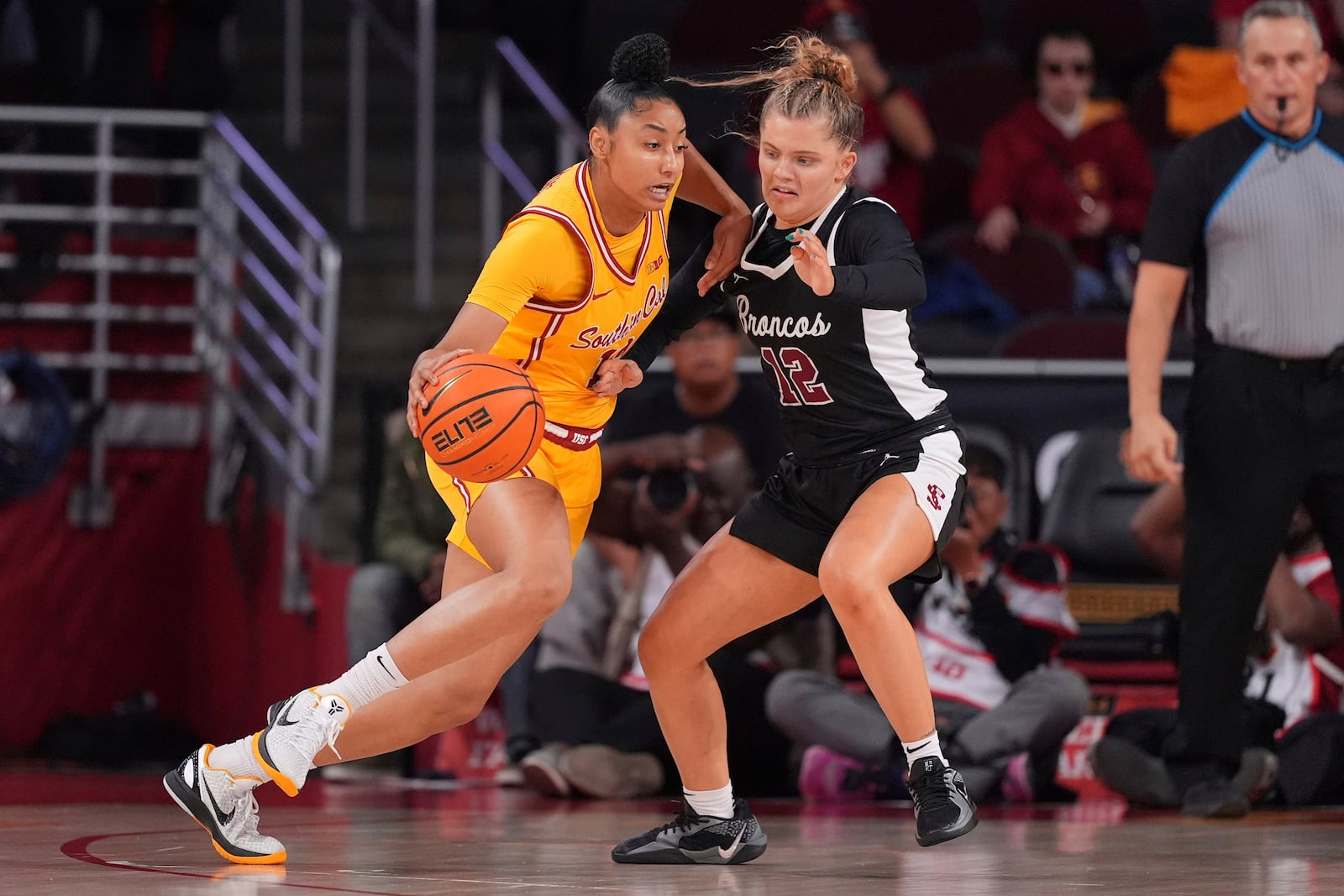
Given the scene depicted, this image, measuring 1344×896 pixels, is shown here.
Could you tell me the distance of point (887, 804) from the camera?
6.32 m

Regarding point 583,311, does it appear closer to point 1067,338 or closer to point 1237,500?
point 1237,500

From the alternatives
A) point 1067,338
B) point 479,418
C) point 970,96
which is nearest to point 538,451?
point 479,418

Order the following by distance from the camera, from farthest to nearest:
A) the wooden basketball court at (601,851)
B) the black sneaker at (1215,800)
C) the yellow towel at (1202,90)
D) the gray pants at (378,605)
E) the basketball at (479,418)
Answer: the yellow towel at (1202,90)
the gray pants at (378,605)
the black sneaker at (1215,800)
the basketball at (479,418)
the wooden basketball court at (601,851)

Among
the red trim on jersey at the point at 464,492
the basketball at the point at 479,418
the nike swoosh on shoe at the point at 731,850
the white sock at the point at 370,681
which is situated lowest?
the nike swoosh on shoe at the point at 731,850

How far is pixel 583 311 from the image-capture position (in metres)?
4.48

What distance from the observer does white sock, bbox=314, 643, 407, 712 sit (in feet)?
14.0

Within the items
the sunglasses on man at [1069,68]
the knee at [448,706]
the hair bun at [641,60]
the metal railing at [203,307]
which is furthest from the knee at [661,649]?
the sunglasses on man at [1069,68]

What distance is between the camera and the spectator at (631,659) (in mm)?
6520

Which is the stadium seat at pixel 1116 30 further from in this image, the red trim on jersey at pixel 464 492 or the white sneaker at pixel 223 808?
the white sneaker at pixel 223 808

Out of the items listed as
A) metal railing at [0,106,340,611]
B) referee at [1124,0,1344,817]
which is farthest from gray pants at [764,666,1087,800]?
metal railing at [0,106,340,611]

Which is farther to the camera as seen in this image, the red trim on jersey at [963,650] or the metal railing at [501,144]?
the metal railing at [501,144]

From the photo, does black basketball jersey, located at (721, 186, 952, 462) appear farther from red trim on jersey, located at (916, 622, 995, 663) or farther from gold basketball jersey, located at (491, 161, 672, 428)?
red trim on jersey, located at (916, 622, 995, 663)

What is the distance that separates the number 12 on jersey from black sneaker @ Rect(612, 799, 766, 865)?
39.1 inches

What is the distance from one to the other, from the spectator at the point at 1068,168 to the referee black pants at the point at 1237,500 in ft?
11.3
